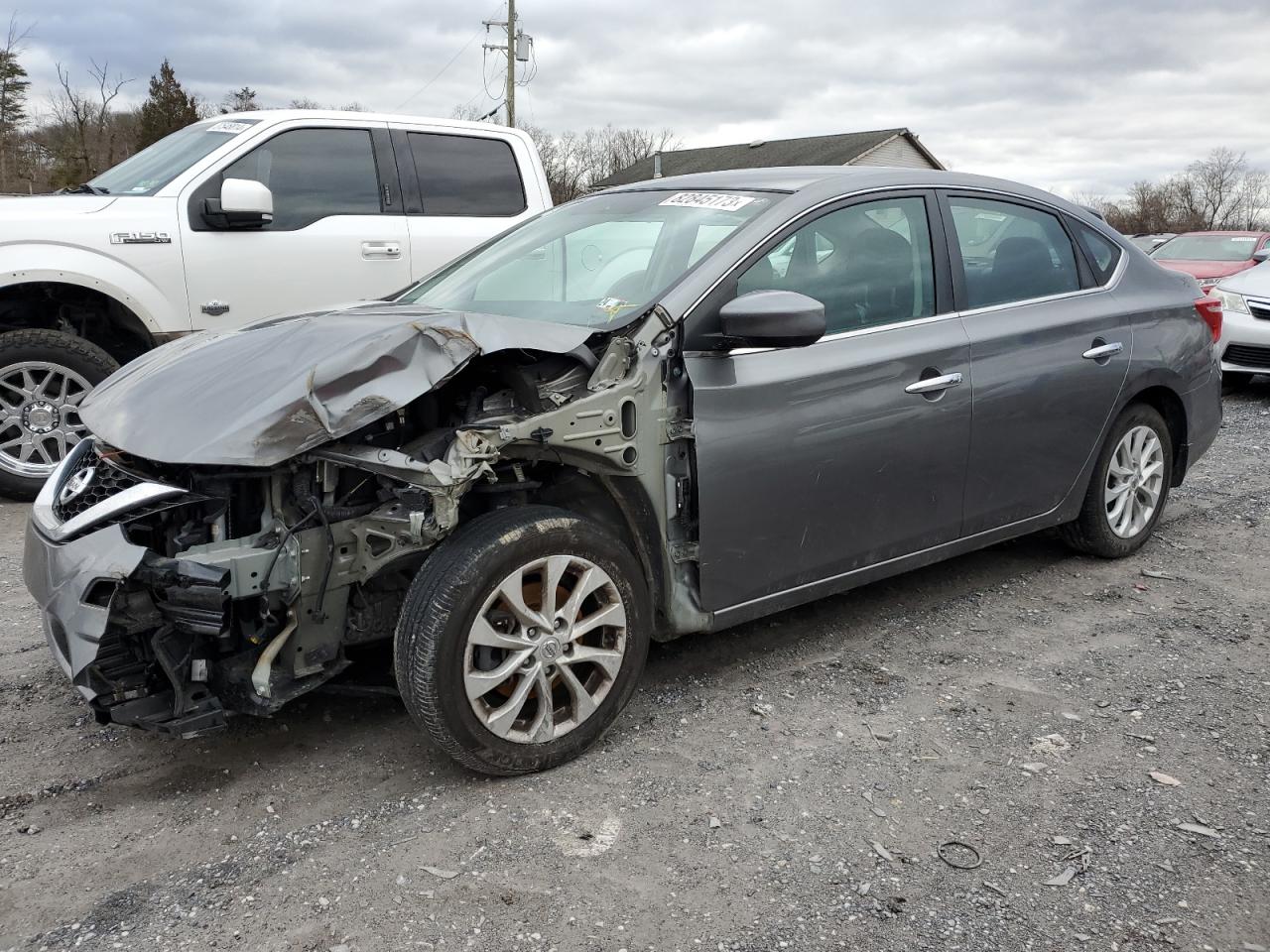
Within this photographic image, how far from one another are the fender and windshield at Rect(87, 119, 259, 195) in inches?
20.7

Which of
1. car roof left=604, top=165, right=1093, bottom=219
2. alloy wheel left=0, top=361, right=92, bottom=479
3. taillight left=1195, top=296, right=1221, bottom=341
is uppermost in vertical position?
car roof left=604, top=165, right=1093, bottom=219

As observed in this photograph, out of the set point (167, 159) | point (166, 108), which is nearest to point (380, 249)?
point (167, 159)

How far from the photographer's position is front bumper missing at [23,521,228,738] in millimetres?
2578

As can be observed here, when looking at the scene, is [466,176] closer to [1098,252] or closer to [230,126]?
[230,126]

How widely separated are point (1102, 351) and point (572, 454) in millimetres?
2493

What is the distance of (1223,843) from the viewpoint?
2691mm

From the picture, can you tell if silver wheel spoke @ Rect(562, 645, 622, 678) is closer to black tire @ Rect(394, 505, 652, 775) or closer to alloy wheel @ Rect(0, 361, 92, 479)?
black tire @ Rect(394, 505, 652, 775)

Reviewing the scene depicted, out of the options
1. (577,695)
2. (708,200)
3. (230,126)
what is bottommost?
(577,695)

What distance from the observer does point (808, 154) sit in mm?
44406

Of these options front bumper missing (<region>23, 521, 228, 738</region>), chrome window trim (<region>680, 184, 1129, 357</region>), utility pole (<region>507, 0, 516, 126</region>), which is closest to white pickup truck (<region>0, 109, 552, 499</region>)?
front bumper missing (<region>23, 521, 228, 738</region>)

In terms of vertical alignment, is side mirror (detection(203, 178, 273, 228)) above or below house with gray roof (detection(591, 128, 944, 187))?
below

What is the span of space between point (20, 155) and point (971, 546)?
31.3 metres

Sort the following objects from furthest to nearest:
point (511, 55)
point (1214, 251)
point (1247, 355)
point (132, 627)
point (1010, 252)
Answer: point (511, 55) → point (1214, 251) → point (1247, 355) → point (1010, 252) → point (132, 627)

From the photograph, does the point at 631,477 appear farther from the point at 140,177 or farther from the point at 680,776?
the point at 140,177
